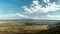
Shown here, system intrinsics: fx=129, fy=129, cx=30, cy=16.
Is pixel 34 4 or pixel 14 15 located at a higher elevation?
pixel 34 4

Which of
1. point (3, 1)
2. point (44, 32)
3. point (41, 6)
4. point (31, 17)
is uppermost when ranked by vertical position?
point (3, 1)

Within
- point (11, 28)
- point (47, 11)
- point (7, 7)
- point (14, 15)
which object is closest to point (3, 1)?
point (7, 7)

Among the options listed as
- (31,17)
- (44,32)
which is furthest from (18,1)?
(44,32)

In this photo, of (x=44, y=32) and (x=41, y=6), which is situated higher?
(x=41, y=6)

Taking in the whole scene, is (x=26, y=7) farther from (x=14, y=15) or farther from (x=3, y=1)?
(x=3, y=1)

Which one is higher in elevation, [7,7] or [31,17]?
[7,7]

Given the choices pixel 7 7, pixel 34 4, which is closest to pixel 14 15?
pixel 7 7

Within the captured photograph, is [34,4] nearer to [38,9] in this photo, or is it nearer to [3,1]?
[38,9]

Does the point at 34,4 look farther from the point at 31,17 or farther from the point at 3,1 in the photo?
the point at 3,1
